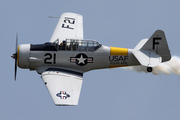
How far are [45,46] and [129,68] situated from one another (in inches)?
202

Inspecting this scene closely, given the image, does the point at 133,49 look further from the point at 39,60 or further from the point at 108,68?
the point at 39,60

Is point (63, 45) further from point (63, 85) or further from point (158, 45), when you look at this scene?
point (158, 45)

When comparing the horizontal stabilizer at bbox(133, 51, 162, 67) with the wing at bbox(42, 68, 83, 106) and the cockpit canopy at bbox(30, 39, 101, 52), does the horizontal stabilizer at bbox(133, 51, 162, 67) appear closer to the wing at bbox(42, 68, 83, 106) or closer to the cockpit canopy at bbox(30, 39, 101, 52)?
the cockpit canopy at bbox(30, 39, 101, 52)

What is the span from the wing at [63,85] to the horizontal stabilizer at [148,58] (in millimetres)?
3295

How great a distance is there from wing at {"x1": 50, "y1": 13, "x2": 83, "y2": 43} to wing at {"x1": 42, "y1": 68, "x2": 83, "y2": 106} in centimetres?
300

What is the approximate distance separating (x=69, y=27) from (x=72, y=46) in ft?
11.3

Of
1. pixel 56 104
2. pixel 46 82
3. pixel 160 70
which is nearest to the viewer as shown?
pixel 56 104

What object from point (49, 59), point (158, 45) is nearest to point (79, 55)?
point (49, 59)

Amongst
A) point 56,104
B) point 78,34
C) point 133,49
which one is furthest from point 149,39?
point 56,104

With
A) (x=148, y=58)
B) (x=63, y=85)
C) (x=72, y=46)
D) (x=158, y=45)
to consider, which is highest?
(x=158, y=45)

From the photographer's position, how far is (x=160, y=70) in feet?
106

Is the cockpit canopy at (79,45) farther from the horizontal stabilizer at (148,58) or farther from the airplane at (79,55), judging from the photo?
the horizontal stabilizer at (148,58)

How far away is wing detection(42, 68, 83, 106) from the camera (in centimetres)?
2777

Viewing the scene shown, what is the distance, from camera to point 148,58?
30.0m
